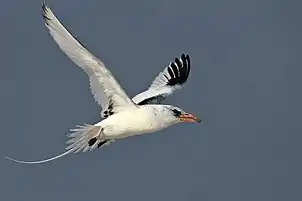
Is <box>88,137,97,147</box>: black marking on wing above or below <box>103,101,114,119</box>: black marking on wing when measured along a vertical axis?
below

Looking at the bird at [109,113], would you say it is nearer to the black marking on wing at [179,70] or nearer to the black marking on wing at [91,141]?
the black marking on wing at [91,141]

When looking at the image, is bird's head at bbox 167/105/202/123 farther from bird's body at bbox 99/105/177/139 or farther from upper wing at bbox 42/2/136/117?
upper wing at bbox 42/2/136/117

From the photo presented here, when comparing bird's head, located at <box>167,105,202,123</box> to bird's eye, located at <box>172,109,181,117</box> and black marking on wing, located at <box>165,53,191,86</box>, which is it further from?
black marking on wing, located at <box>165,53,191,86</box>

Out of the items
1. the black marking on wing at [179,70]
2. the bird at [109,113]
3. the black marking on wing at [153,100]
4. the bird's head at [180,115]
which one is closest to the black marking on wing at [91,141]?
the bird at [109,113]

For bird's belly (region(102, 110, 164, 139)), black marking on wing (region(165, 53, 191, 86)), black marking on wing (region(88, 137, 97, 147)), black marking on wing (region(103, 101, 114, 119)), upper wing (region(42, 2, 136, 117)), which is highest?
black marking on wing (region(165, 53, 191, 86))

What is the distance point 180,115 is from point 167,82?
5.10ft

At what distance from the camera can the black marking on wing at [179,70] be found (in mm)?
8977

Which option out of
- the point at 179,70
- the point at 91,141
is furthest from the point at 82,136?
the point at 179,70

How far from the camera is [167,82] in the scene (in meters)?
8.98

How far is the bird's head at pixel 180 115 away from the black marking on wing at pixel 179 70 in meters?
1.35

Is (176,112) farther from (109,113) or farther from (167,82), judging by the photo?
(167,82)

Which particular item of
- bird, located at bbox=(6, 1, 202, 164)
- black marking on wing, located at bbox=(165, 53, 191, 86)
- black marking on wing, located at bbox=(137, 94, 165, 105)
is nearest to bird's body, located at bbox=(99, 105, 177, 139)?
bird, located at bbox=(6, 1, 202, 164)

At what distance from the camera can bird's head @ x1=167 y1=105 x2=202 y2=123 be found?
7.39 metres

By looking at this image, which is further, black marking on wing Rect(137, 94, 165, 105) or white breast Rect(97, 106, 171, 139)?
black marking on wing Rect(137, 94, 165, 105)
